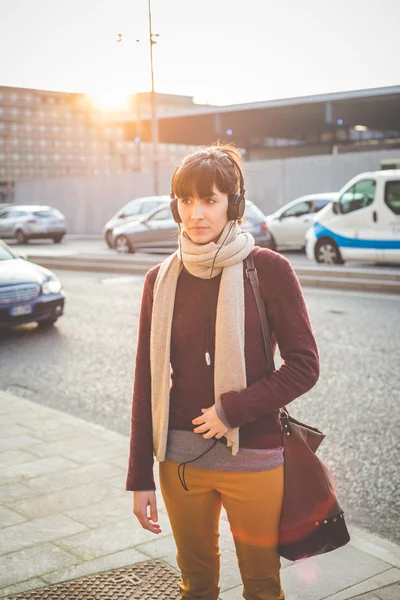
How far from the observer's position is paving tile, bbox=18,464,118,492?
15.6ft

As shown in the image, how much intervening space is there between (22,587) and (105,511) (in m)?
0.94

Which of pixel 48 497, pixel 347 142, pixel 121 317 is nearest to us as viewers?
pixel 48 497

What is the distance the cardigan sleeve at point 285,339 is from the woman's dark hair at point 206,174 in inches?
9.3

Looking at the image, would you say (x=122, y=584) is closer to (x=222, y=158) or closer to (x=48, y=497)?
(x=48, y=497)

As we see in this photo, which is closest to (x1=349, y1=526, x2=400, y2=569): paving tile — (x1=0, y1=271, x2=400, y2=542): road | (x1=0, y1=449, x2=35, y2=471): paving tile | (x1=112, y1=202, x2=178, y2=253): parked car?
(x1=0, y1=271, x2=400, y2=542): road

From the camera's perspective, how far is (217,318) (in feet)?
7.59

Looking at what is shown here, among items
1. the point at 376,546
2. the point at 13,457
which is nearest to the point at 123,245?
the point at 13,457

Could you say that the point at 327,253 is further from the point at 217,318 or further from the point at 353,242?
the point at 217,318

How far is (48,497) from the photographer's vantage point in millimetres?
4582

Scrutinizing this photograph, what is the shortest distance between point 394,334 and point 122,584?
707cm

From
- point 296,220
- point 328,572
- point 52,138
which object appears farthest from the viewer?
point 52,138

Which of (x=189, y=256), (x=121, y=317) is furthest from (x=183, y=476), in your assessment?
(x=121, y=317)

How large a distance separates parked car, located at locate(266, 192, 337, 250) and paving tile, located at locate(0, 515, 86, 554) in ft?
58.7

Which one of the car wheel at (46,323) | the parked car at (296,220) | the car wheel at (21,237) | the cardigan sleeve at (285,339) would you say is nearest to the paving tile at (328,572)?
the cardigan sleeve at (285,339)
